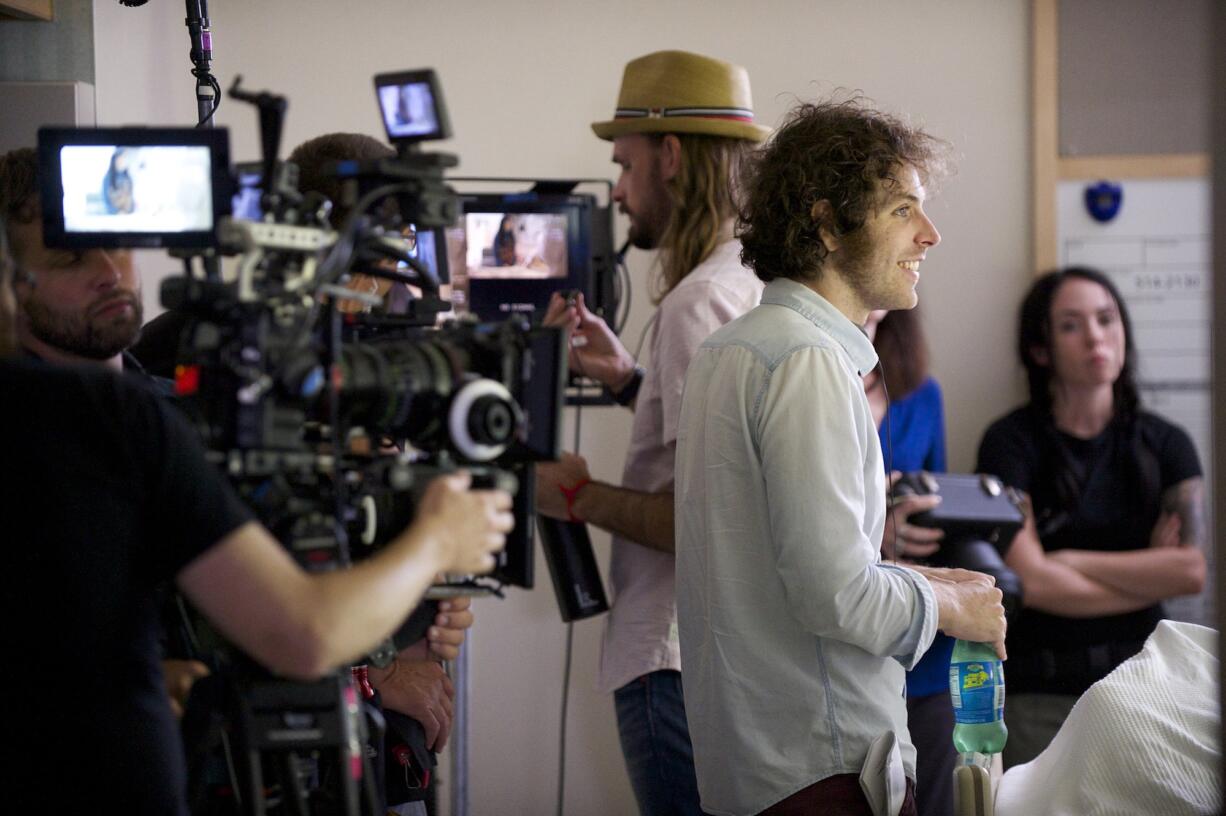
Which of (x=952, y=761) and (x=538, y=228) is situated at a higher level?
(x=538, y=228)

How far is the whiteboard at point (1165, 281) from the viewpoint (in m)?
→ 3.34

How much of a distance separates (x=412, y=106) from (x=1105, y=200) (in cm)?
239

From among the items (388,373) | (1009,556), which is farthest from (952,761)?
(388,373)

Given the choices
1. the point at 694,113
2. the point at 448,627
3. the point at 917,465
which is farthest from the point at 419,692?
the point at 917,465

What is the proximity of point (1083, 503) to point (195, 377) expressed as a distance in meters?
2.34

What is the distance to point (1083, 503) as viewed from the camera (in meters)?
3.04

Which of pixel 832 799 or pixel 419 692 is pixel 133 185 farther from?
pixel 832 799

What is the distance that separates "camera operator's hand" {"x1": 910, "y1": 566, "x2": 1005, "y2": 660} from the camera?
5.29ft

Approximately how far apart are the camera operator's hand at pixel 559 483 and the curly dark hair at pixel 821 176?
0.55 m

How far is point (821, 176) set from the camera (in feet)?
5.68

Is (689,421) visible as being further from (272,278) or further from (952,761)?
(952,761)

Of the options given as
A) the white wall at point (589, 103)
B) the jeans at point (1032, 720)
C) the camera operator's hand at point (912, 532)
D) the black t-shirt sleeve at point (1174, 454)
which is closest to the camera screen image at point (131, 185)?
the camera operator's hand at point (912, 532)

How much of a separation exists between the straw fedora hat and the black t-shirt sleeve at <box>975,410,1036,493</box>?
115 cm

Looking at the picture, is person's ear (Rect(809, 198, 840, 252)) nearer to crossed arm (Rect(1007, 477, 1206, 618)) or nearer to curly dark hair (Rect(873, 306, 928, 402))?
curly dark hair (Rect(873, 306, 928, 402))
